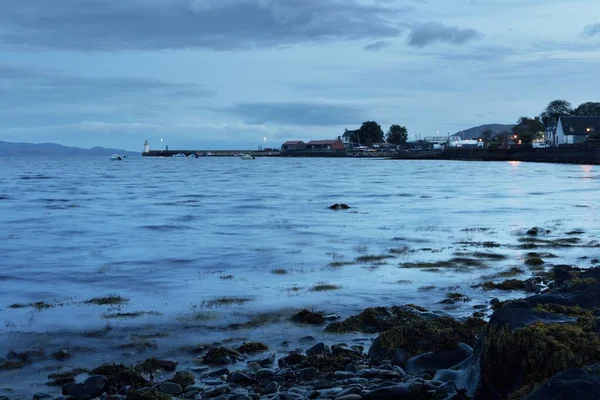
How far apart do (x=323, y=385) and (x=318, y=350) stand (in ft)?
4.86

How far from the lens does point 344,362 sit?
814 centimetres

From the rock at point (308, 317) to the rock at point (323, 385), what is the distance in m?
3.32

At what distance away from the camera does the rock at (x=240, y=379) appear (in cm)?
761

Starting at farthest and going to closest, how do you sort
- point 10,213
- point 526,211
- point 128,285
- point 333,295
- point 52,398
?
1. point 10,213
2. point 526,211
3. point 128,285
4. point 333,295
5. point 52,398

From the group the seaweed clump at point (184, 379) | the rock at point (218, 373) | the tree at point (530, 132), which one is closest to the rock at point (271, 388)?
the rock at point (218, 373)

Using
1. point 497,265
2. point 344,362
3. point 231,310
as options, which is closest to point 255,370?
point 344,362

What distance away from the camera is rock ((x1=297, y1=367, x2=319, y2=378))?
25.3 feet

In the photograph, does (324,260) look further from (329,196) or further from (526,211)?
(329,196)

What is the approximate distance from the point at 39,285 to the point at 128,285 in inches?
80.0

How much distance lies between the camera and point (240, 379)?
25.1 ft

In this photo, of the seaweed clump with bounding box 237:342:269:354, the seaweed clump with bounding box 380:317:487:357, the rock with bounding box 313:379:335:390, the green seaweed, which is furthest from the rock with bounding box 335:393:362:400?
the green seaweed

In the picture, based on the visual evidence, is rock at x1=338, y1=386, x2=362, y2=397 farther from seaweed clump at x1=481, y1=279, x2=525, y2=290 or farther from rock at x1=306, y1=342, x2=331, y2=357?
seaweed clump at x1=481, y1=279, x2=525, y2=290

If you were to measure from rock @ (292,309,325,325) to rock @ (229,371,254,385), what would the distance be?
10.0ft

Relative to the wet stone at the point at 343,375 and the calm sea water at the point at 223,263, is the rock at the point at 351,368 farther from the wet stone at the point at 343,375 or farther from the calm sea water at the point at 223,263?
the calm sea water at the point at 223,263
